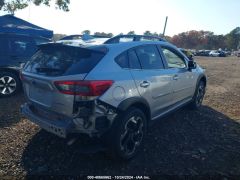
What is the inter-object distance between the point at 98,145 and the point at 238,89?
8.11m

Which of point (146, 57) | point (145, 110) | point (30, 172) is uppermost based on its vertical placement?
point (146, 57)

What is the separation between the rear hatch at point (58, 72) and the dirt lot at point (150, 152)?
0.74 meters

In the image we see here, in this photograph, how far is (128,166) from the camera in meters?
3.80

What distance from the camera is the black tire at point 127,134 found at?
3.50 meters

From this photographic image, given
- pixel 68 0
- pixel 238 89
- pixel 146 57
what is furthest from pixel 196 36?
pixel 146 57

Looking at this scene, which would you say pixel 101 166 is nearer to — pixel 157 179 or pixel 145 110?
pixel 157 179

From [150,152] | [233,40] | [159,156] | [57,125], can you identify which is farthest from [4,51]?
[233,40]

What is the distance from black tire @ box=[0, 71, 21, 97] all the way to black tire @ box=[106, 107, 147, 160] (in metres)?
4.70

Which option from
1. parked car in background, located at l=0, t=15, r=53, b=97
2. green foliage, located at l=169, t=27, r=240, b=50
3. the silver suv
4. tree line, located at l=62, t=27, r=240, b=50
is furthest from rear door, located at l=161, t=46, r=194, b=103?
green foliage, located at l=169, t=27, r=240, b=50

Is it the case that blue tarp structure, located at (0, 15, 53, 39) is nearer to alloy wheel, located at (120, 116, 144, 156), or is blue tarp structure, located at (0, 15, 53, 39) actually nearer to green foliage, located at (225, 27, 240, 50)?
alloy wheel, located at (120, 116, 144, 156)

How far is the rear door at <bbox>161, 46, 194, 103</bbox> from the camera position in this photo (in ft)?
16.1

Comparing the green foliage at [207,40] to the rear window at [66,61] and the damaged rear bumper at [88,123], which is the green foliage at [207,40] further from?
the damaged rear bumper at [88,123]

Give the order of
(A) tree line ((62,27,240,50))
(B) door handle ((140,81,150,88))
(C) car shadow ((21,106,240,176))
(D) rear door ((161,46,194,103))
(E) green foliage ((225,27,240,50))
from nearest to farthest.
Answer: (C) car shadow ((21,106,240,176)) < (B) door handle ((140,81,150,88)) < (D) rear door ((161,46,194,103)) < (E) green foliage ((225,27,240,50)) < (A) tree line ((62,27,240,50))

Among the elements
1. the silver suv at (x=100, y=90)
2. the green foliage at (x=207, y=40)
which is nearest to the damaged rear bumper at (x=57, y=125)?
the silver suv at (x=100, y=90)
